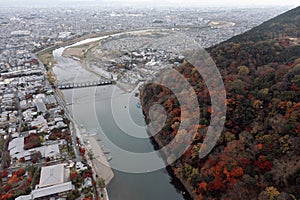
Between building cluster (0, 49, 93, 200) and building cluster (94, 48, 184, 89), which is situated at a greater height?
building cluster (94, 48, 184, 89)

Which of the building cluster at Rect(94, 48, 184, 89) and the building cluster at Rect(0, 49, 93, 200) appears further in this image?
the building cluster at Rect(94, 48, 184, 89)

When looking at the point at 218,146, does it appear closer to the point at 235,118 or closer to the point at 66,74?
the point at 235,118

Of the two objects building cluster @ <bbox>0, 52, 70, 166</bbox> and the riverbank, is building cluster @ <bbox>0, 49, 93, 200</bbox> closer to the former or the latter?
building cluster @ <bbox>0, 52, 70, 166</bbox>

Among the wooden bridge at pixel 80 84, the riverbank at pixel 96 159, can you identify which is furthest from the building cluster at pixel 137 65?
the riverbank at pixel 96 159

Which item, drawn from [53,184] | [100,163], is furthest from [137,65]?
[53,184]

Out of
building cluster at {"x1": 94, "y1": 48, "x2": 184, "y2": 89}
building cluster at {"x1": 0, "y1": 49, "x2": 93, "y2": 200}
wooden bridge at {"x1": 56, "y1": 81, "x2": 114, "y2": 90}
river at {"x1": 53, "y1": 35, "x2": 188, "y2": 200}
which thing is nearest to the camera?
building cluster at {"x1": 0, "y1": 49, "x2": 93, "y2": 200}

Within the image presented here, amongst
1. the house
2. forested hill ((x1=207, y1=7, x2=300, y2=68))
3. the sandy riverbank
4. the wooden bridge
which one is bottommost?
the sandy riverbank

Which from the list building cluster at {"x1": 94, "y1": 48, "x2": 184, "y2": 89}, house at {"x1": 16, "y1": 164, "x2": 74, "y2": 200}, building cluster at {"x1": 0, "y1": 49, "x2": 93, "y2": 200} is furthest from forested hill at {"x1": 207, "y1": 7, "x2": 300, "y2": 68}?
house at {"x1": 16, "y1": 164, "x2": 74, "y2": 200}
